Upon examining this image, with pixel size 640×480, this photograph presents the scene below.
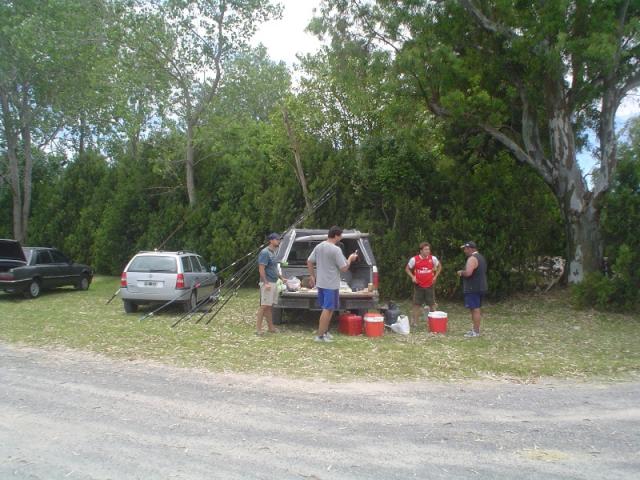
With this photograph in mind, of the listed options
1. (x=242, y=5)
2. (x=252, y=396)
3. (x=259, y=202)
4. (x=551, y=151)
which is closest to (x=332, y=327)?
(x=252, y=396)

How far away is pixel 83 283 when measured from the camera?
17.7 m

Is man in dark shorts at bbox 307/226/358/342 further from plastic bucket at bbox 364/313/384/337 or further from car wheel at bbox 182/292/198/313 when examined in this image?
car wheel at bbox 182/292/198/313

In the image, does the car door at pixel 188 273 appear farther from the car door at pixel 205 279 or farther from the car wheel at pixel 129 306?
the car wheel at pixel 129 306

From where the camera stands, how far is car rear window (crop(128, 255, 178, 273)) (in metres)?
12.2

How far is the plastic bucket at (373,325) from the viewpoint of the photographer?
9625mm

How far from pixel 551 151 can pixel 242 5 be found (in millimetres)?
11520

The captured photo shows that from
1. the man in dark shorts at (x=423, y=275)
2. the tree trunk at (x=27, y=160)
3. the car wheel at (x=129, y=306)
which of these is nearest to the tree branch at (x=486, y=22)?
the man in dark shorts at (x=423, y=275)

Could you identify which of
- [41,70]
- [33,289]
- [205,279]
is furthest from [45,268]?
[41,70]

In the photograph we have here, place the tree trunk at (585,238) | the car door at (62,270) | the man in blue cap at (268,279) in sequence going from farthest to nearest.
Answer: the car door at (62,270)
the tree trunk at (585,238)
the man in blue cap at (268,279)

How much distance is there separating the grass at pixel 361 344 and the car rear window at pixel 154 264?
103cm

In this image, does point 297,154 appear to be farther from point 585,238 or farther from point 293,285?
point 585,238

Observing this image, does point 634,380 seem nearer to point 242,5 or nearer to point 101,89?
point 242,5

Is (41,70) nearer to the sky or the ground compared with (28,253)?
nearer to the sky

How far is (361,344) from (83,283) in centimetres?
1208
